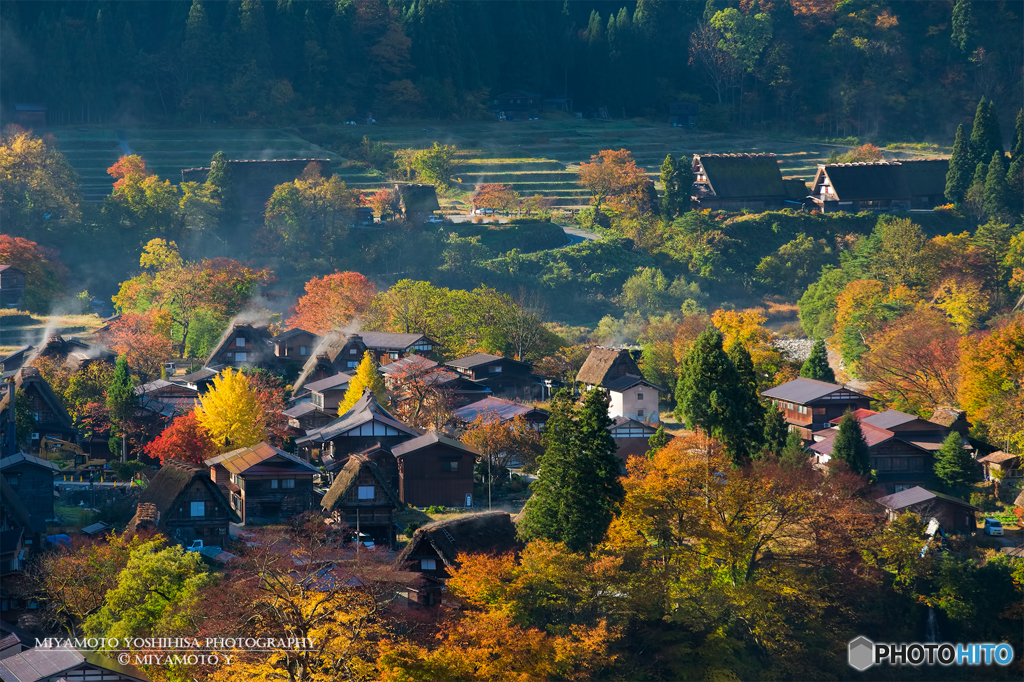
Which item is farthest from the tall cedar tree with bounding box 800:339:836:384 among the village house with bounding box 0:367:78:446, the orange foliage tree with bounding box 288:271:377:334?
the village house with bounding box 0:367:78:446

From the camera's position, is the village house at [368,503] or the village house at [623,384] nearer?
the village house at [368,503]

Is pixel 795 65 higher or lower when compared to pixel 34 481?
higher

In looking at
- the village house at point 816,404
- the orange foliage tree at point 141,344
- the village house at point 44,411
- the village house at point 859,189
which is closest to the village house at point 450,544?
the village house at point 816,404

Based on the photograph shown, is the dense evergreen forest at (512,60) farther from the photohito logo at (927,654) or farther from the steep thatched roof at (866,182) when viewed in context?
the photohito logo at (927,654)

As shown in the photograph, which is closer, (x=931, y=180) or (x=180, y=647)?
(x=180, y=647)

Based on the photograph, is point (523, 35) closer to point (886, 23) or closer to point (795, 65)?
point (795, 65)

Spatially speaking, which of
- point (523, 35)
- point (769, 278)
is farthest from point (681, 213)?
point (523, 35)

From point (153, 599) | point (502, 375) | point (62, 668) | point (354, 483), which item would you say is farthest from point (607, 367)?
point (62, 668)

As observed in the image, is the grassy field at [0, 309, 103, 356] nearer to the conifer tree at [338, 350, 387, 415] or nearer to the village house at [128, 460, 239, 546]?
the conifer tree at [338, 350, 387, 415]
